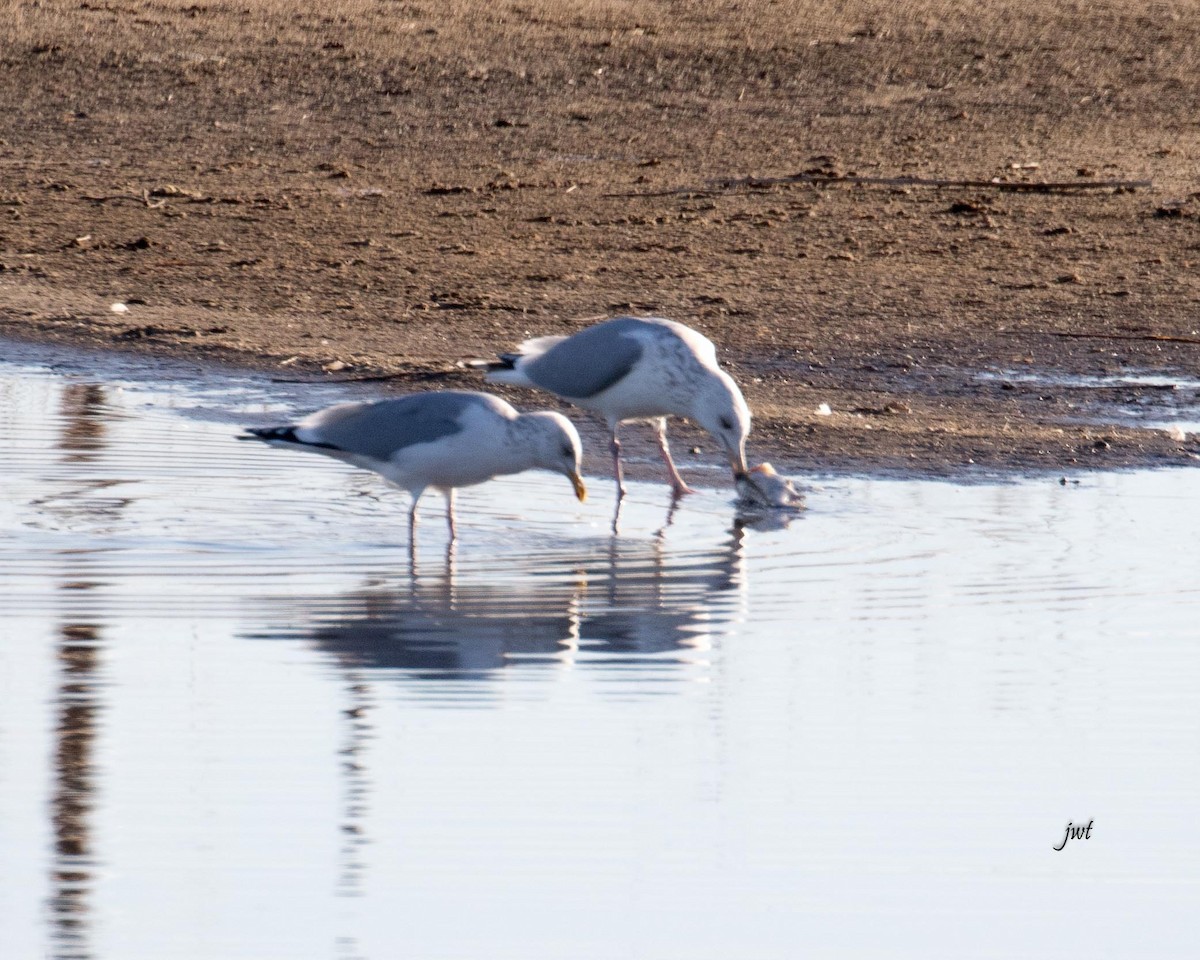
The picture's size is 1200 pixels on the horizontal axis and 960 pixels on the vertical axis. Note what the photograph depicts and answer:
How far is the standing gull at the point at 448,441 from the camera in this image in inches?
308

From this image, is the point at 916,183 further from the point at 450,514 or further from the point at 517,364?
the point at 450,514

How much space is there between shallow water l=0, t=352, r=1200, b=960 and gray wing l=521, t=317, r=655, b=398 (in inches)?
19.6

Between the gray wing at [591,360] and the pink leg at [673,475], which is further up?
the gray wing at [591,360]

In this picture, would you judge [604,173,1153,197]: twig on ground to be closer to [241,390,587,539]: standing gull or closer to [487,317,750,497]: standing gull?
[487,317,750,497]: standing gull

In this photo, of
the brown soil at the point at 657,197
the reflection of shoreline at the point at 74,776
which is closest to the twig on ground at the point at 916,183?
the brown soil at the point at 657,197

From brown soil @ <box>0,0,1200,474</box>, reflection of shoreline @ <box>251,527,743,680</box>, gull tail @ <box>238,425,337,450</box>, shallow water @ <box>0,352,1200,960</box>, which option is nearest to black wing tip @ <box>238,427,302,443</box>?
gull tail @ <box>238,425,337,450</box>

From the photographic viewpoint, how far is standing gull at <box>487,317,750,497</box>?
8.80 meters

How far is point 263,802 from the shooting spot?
5.14m

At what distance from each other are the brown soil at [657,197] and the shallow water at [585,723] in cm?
204

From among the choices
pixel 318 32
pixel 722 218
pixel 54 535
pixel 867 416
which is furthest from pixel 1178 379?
pixel 318 32

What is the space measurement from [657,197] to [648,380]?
6.56 metres

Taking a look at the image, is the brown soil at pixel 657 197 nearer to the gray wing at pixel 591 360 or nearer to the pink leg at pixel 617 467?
the pink leg at pixel 617 467

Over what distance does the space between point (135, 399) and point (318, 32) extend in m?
8.81

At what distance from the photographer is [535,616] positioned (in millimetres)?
6828
